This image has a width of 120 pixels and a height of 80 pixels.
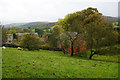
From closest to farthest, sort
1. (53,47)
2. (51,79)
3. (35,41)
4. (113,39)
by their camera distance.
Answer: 1. (51,79)
2. (113,39)
3. (35,41)
4. (53,47)

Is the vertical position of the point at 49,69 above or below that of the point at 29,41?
below

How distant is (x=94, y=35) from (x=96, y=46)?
1.55 m

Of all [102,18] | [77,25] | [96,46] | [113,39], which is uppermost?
[102,18]

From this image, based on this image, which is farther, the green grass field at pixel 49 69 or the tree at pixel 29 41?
the tree at pixel 29 41

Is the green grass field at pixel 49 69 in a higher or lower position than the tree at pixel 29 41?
lower

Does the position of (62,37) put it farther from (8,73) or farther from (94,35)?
(8,73)

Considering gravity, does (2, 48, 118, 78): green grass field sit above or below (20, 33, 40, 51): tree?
below

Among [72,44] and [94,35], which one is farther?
[72,44]

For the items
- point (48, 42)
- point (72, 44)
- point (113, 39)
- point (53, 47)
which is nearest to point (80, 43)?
point (72, 44)

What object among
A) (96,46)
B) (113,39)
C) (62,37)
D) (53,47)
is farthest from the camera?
(53,47)

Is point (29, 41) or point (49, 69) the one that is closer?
point (49, 69)

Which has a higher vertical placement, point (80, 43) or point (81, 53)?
point (80, 43)

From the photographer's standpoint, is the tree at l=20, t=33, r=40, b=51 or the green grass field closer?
the green grass field

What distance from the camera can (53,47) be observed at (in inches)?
946
